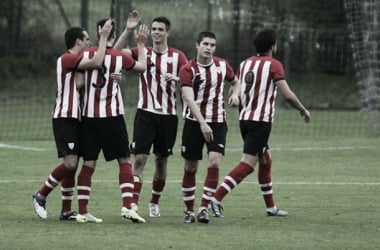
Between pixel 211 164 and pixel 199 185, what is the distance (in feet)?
10.1

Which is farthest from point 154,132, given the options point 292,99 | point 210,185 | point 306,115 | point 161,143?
point 306,115

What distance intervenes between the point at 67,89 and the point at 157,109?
1.04 m

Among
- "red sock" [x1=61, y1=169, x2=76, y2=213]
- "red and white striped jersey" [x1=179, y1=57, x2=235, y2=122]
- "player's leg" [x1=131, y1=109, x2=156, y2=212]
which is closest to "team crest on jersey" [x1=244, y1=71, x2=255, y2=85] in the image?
"red and white striped jersey" [x1=179, y1=57, x2=235, y2=122]

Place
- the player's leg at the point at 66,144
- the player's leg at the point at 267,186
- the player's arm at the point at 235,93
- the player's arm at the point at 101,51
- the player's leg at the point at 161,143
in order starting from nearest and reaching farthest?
the player's arm at the point at 101,51
the player's leg at the point at 66,144
the player's arm at the point at 235,93
the player's leg at the point at 161,143
the player's leg at the point at 267,186

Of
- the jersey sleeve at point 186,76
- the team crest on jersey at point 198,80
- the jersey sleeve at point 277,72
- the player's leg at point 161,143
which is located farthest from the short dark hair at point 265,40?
the player's leg at point 161,143

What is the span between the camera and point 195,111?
1066 cm

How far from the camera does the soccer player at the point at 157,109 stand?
11344 millimetres

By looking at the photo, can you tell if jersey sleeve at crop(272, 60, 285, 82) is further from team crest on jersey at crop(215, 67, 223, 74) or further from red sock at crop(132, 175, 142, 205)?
red sock at crop(132, 175, 142, 205)

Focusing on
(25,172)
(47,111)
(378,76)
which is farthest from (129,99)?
(25,172)

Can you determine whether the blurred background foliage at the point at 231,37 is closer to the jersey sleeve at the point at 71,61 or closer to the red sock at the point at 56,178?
the red sock at the point at 56,178

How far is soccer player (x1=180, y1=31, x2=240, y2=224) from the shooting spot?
11.0 m

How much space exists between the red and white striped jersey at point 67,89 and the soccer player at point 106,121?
0.33 ft

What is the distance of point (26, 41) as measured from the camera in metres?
29.7

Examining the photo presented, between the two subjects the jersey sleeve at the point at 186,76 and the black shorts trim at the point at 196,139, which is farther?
the black shorts trim at the point at 196,139
